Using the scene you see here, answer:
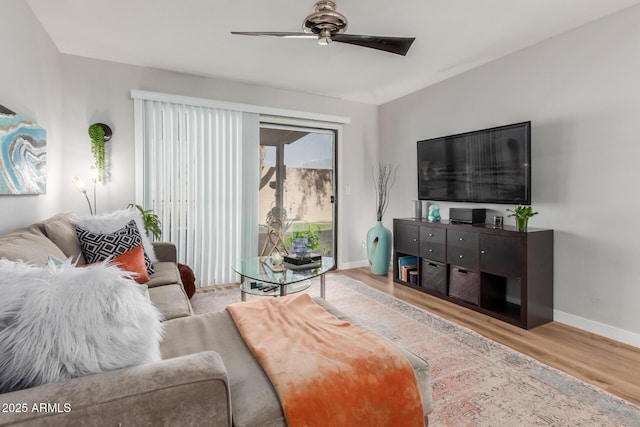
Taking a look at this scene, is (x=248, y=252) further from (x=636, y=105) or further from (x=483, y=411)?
(x=636, y=105)

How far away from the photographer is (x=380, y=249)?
14.7 feet

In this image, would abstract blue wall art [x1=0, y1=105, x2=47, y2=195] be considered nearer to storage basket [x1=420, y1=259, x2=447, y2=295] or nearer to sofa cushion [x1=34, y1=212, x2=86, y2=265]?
sofa cushion [x1=34, y1=212, x2=86, y2=265]

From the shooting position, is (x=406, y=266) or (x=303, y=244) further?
(x=406, y=266)

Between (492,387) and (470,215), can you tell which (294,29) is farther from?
(492,387)

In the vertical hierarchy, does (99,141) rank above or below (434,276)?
above

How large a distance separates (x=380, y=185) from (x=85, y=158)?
143 inches

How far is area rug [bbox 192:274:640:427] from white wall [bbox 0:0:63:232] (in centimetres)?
273

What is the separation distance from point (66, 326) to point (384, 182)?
4468mm

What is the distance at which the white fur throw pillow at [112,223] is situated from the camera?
256 cm

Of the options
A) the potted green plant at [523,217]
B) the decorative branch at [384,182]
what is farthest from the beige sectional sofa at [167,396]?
the decorative branch at [384,182]

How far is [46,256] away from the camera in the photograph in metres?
1.73

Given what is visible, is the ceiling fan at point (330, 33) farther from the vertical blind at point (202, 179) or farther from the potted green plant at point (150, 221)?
the potted green plant at point (150, 221)

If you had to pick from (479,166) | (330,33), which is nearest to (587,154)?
(479,166)

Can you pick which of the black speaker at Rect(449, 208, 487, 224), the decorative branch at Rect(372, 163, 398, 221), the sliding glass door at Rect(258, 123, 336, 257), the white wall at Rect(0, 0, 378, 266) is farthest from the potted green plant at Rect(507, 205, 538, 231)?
the white wall at Rect(0, 0, 378, 266)
